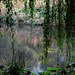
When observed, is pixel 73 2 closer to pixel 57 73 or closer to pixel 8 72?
pixel 57 73

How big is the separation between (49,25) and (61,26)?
6.0 inches

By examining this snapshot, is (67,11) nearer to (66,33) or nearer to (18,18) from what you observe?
(66,33)

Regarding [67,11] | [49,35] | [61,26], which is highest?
[67,11]

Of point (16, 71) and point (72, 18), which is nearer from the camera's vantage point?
point (72, 18)

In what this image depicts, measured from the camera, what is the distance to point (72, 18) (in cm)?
127

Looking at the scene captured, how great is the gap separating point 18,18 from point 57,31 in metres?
11.3

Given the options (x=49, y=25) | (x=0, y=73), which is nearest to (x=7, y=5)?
(x=49, y=25)

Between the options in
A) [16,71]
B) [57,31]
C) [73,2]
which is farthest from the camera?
[16,71]

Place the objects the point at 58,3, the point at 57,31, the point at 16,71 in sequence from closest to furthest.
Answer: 1. the point at 58,3
2. the point at 57,31
3. the point at 16,71

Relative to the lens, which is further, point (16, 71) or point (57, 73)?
point (16, 71)

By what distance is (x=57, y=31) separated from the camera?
1.42 meters

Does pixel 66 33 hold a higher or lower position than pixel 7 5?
lower

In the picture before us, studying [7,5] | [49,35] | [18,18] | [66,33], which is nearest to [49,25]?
[49,35]

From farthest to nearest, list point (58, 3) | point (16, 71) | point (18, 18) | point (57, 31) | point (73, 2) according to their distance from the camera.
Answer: point (18, 18)
point (16, 71)
point (57, 31)
point (58, 3)
point (73, 2)
